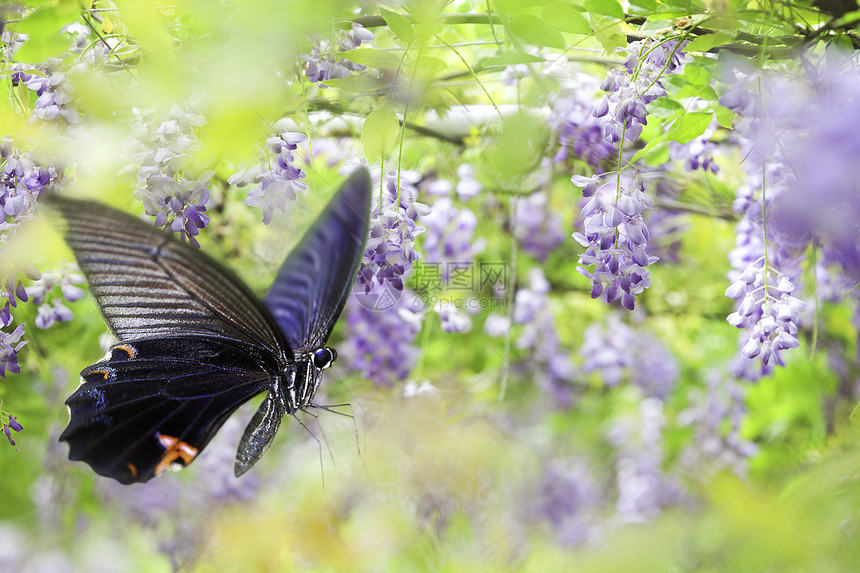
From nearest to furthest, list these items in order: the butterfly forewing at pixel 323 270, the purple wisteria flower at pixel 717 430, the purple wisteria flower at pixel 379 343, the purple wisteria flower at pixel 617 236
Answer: the butterfly forewing at pixel 323 270, the purple wisteria flower at pixel 617 236, the purple wisteria flower at pixel 379 343, the purple wisteria flower at pixel 717 430

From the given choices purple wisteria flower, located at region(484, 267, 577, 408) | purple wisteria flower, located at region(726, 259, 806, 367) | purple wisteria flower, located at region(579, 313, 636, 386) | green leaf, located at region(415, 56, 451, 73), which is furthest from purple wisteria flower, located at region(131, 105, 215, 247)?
purple wisteria flower, located at region(579, 313, 636, 386)

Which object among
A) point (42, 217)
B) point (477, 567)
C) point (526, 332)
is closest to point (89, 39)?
point (42, 217)

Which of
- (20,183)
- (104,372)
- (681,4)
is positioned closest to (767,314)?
(681,4)

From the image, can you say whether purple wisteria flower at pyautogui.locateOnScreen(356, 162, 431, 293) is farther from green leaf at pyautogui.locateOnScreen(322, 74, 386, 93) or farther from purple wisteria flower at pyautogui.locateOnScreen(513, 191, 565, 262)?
purple wisteria flower at pyautogui.locateOnScreen(513, 191, 565, 262)

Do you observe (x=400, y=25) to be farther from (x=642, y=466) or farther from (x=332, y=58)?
(x=642, y=466)

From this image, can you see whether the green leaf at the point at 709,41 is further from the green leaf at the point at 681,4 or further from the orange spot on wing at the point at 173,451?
the orange spot on wing at the point at 173,451

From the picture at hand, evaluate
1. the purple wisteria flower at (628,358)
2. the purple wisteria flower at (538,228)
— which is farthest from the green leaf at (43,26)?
the purple wisteria flower at (628,358)

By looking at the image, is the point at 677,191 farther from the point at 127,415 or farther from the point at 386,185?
the point at 127,415
